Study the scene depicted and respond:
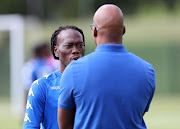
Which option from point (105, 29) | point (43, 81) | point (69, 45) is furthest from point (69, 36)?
point (105, 29)

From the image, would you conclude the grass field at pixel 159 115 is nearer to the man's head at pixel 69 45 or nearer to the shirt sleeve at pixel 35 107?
the man's head at pixel 69 45

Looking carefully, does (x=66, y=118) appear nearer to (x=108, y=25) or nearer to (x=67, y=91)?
(x=67, y=91)

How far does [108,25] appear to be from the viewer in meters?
3.45

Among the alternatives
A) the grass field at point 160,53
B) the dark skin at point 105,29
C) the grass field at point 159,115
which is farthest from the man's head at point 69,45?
the grass field at point 160,53


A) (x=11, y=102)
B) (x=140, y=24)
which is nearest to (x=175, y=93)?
(x=140, y=24)

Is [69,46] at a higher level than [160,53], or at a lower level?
higher

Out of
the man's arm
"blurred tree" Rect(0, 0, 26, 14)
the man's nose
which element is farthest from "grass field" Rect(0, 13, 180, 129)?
"blurred tree" Rect(0, 0, 26, 14)

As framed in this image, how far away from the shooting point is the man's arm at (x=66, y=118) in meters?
3.48

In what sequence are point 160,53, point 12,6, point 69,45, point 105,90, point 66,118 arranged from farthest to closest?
point 12,6 < point 160,53 < point 69,45 < point 66,118 < point 105,90

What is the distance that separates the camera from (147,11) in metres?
35.8

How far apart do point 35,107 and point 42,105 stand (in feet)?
0.24

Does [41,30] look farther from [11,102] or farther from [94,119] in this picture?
[94,119]

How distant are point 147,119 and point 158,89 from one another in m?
6.27

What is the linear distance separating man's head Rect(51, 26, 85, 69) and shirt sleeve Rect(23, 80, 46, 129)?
0.34m
